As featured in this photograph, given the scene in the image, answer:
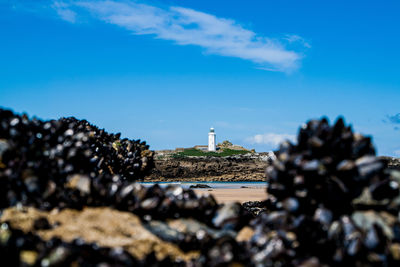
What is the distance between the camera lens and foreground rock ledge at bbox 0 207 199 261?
103 inches

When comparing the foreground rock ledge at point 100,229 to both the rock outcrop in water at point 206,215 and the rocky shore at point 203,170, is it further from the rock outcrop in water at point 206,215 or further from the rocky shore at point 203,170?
the rocky shore at point 203,170

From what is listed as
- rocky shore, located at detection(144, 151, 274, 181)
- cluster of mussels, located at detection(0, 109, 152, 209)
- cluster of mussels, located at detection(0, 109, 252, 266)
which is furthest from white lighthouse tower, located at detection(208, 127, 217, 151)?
cluster of mussels, located at detection(0, 109, 252, 266)

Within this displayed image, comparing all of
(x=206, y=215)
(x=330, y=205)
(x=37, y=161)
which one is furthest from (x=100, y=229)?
(x=330, y=205)

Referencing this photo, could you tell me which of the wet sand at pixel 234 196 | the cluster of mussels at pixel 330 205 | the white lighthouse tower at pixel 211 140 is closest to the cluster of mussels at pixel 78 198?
the cluster of mussels at pixel 330 205

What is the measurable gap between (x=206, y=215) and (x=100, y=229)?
89cm

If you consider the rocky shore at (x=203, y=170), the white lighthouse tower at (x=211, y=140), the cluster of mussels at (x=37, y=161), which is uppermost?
the white lighthouse tower at (x=211, y=140)

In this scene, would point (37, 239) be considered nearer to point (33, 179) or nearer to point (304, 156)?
point (33, 179)

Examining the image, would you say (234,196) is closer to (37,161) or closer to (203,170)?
(37,161)

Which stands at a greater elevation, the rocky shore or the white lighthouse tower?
the white lighthouse tower

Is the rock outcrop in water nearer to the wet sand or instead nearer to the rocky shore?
the wet sand

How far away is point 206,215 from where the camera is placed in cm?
313

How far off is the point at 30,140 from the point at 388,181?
10.3ft

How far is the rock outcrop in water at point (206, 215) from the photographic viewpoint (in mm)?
2477

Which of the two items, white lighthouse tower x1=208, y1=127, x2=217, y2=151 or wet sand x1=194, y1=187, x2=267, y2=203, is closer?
wet sand x1=194, y1=187, x2=267, y2=203
